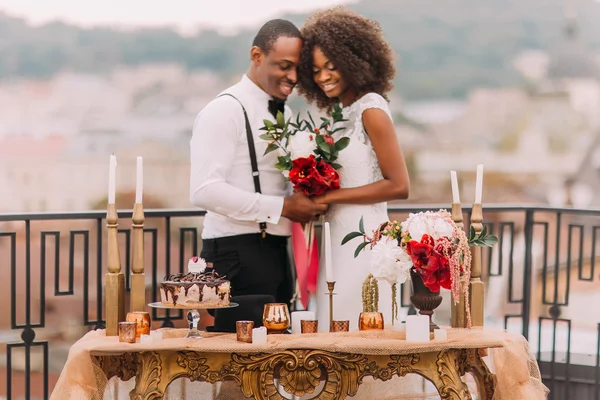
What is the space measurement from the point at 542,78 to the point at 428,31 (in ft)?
5.78

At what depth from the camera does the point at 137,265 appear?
254 centimetres

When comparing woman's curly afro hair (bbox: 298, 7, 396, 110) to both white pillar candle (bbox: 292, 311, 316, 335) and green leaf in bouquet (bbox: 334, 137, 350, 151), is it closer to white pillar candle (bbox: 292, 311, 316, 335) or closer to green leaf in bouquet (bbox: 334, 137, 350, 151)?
green leaf in bouquet (bbox: 334, 137, 350, 151)

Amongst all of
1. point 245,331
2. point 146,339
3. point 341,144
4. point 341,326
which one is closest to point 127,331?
point 146,339

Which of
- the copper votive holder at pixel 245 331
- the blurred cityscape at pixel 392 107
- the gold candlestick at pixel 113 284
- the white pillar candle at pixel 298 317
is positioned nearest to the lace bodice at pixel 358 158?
the white pillar candle at pixel 298 317

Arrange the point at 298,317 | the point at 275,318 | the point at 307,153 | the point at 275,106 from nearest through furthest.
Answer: the point at 275,318, the point at 298,317, the point at 307,153, the point at 275,106

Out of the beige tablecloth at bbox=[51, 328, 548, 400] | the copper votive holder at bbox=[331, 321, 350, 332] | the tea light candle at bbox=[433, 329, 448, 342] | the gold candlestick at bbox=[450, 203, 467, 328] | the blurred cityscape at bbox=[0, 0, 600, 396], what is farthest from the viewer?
the blurred cityscape at bbox=[0, 0, 600, 396]

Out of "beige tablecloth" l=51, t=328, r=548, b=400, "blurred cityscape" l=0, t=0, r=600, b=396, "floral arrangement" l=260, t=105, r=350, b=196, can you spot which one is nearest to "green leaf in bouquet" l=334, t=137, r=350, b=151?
"floral arrangement" l=260, t=105, r=350, b=196

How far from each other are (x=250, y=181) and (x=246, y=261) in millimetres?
294

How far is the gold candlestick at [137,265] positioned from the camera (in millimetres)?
2539

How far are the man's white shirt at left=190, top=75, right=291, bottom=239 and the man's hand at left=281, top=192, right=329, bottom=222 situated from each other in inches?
1.1

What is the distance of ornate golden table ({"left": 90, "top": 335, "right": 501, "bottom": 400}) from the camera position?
7.88ft

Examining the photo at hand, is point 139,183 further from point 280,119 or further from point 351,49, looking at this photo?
point 351,49

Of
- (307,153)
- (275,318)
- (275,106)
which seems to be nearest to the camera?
(275,318)

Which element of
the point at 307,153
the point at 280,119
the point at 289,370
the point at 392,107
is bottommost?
the point at 289,370
